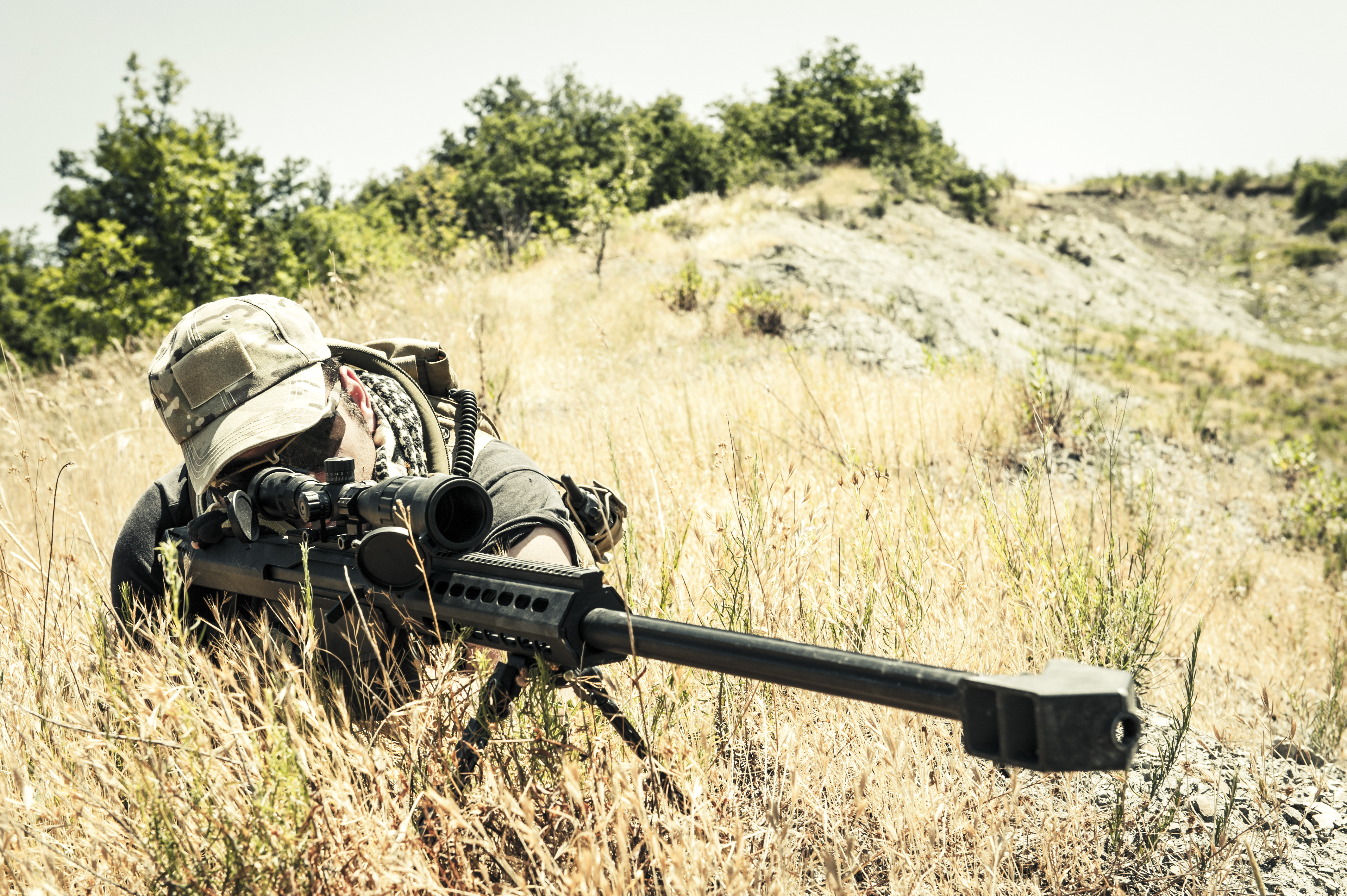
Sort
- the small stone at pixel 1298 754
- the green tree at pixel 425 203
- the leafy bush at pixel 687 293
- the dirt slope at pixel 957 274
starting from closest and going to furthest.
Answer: the small stone at pixel 1298 754 → the leafy bush at pixel 687 293 → the dirt slope at pixel 957 274 → the green tree at pixel 425 203

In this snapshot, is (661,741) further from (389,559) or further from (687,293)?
(687,293)

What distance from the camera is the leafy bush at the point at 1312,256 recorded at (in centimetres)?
2838

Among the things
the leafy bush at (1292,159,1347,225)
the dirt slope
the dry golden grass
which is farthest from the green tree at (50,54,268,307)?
the leafy bush at (1292,159,1347,225)

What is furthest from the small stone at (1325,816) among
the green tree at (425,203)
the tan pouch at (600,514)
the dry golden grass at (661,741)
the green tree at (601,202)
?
the green tree at (425,203)

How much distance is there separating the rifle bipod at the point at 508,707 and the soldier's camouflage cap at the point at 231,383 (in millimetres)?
901

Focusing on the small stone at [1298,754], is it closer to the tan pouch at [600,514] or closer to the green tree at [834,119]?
the tan pouch at [600,514]

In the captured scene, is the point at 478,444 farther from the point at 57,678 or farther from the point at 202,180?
the point at 202,180

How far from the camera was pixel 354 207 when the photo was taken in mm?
31938

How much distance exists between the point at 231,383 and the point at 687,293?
25.6ft

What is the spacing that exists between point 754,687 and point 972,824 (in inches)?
22.4

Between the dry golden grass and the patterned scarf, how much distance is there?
56 cm

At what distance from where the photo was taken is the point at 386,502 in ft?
4.52

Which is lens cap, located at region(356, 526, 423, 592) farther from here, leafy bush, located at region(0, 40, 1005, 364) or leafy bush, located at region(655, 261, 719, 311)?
leafy bush, located at region(655, 261, 719, 311)

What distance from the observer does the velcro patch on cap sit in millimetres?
1957
